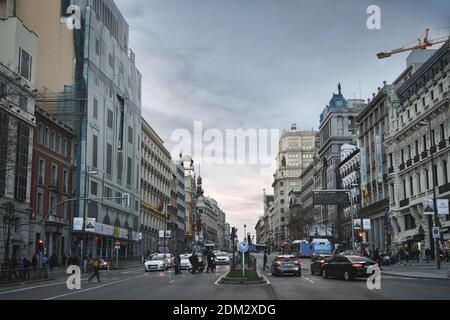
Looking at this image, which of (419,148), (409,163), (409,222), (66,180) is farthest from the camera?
(409,222)

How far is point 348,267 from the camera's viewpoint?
1193 inches

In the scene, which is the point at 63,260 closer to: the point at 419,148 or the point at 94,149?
the point at 94,149

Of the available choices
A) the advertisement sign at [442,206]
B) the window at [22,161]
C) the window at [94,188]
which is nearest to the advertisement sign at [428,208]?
the advertisement sign at [442,206]

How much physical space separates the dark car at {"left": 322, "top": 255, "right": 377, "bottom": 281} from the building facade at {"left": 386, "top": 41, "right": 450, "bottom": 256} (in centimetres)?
1970

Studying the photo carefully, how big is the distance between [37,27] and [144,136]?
3466 cm

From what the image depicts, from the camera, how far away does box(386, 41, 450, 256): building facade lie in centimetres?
5478

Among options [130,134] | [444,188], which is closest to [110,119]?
[130,134]

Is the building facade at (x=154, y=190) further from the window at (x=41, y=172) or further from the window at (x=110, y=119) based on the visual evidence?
the window at (x=41, y=172)

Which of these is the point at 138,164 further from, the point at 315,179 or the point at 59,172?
the point at 315,179

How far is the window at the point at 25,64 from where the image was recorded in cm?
5203

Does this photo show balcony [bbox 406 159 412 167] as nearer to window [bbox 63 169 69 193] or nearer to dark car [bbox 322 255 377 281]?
dark car [bbox 322 255 377 281]

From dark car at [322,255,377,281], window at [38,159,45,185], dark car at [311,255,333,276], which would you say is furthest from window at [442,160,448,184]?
window at [38,159,45,185]

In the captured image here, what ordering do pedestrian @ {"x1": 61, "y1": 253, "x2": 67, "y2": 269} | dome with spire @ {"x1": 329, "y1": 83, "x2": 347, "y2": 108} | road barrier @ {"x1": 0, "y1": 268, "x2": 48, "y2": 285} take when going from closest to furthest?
road barrier @ {"x1": 0, "y1": 268, "x2": 48, "y2": 285} → pedestrian @ {"x1": 61, "y1": 253, "x2": 67, "y2": 269} → dome with spire @ {"x1": 329, "y1": 83, "x2": 347, "y2": 108}

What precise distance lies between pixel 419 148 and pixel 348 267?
117 feet
